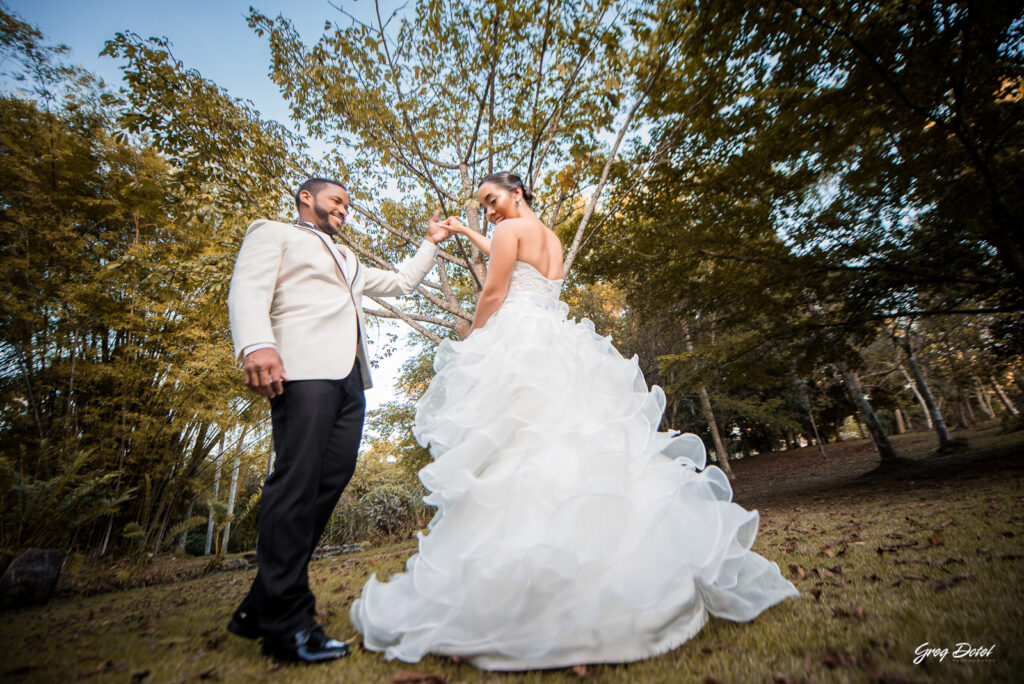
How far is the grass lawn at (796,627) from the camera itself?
4.13ft

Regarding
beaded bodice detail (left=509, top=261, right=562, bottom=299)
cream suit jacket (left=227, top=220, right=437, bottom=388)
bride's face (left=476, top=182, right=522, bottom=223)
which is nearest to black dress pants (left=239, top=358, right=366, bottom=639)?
cream suit jacket (left=227, top=220, right=437, bottom=388)

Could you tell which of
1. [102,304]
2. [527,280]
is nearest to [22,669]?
[527,280]

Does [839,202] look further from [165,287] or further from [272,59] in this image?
[165,287]

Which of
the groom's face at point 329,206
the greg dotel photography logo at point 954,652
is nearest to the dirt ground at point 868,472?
the greg dotel photography logo at point 954,652

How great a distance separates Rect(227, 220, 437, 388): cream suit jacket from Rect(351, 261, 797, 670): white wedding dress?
60cm

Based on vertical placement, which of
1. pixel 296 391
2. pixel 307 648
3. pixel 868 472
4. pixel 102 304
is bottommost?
pixel 868 472

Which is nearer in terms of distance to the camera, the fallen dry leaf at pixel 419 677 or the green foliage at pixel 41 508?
the fallen dry leaf at pixel 419 677

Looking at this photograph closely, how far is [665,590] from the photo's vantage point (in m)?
1.45

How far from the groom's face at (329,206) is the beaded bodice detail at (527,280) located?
105 cm

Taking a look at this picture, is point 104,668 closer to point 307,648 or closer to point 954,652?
point 307,648

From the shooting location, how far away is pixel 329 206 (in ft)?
7.36

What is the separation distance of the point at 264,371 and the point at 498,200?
174cm

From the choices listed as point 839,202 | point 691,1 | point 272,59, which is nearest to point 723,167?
point 839,202

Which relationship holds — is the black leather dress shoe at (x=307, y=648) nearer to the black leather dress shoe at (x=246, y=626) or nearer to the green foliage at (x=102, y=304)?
the black leather dress shoe at (x=246, y=626)
